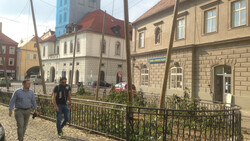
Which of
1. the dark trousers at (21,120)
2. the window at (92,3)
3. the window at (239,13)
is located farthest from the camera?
the window at (92,3)

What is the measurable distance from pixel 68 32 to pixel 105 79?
13.2m

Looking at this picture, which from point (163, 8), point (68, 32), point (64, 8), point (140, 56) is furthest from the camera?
point (64, 8)

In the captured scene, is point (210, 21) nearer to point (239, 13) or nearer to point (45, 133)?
point (239, 13)

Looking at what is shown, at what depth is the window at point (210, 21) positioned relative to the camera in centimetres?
1608

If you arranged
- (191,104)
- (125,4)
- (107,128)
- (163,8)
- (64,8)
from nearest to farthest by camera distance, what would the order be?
(107,128), (125,4), (191,104), (163,8), (64,8)

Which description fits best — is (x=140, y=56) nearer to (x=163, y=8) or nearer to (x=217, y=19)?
(x=163, y=8)

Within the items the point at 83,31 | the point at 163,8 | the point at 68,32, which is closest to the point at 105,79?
the point at 83,31

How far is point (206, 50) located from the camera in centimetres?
1652

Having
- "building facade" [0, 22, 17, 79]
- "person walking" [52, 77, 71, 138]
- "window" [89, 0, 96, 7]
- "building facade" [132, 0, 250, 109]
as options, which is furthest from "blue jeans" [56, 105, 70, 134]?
"building facade" [0, 22, 17, 79]

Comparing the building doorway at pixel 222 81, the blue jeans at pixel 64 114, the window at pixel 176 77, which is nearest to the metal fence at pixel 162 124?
the blue jeans at pixel 64 114

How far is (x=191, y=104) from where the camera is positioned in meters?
9.46

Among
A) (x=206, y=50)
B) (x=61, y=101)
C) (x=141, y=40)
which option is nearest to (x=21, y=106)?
(x=61, y=101)

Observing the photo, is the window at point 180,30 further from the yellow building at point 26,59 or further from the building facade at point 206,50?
the yellow building at point 26,59

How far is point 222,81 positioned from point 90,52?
90.4 ft
